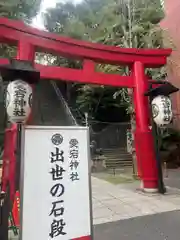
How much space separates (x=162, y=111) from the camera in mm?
6746

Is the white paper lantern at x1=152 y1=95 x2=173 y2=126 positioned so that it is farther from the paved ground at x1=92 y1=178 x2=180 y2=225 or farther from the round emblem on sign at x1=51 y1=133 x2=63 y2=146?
the round emblem on sign at x1=51 y1=133 x2=63 y2=146

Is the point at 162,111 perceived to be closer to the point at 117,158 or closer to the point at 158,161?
the point at 158,161

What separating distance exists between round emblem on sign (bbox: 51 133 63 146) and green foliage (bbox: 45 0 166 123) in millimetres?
10273

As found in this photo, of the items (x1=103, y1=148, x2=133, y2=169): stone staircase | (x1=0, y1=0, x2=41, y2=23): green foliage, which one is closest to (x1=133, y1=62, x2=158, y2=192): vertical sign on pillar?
(x1=103, y1=148, x2=133, y2=169): stone staircase

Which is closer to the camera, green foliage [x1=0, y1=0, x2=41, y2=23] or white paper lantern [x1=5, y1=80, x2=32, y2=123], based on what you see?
white paper lantern [x1=5, y1=80, x2=32, y2=123]

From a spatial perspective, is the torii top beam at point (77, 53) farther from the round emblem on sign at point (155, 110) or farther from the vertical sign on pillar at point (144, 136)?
the round emblem on sign at point (155, 110)

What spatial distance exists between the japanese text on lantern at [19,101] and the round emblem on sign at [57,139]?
84.2 inches

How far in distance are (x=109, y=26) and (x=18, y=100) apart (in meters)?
10.9

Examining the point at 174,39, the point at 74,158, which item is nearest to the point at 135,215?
the point at 74,158

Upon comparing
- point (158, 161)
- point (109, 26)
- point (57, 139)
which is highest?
point (109, 26)

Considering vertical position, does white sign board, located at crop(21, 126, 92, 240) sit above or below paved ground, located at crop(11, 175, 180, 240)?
above

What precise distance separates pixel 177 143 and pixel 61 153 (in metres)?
12.7

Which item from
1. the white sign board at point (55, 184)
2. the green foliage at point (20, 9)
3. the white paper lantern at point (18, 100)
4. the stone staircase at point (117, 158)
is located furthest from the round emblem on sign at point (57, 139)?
the green foliage at point (20, 9)

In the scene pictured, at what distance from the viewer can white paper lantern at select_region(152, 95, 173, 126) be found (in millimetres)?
6734
